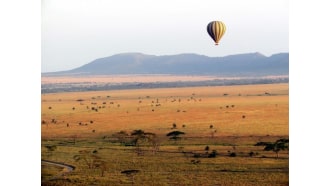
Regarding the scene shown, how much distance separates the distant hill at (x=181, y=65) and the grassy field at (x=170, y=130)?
180mm

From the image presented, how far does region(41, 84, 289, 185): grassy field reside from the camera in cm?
658

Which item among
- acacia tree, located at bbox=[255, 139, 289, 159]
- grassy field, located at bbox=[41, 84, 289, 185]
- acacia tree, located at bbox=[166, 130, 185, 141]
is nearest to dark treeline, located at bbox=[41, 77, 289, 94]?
grassy field, located at bbox=[41, 84, 289, 185]

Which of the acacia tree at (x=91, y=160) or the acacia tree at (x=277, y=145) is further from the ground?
the acacia tree at (x=277, y=145)

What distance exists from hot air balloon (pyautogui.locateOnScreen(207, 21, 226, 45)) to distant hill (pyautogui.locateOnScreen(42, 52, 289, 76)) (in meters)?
0.24

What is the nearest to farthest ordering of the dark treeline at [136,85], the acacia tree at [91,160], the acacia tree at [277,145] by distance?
the acacia tree at [277,145], the dark treeline at [136,85], the acacia tree at [91,160]

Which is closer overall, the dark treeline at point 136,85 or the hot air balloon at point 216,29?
the hot air balloon at point 216,29

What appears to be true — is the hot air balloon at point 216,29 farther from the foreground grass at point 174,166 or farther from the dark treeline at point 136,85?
the foreground grass at point 174,166

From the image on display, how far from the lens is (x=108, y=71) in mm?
6793

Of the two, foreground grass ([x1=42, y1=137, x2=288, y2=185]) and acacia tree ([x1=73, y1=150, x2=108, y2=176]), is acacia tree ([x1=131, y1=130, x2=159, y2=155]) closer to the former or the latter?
foreground grass ([x1=42, y1=137, x2=288, y2=185])

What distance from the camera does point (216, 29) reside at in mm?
6570

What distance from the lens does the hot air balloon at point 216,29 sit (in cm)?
655

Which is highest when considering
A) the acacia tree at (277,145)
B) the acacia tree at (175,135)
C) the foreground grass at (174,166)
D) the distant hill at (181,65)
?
the distant hill at (181,65)

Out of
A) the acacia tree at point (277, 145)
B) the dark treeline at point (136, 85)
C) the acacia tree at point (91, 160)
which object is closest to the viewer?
the acacia tree at point (277, 145)

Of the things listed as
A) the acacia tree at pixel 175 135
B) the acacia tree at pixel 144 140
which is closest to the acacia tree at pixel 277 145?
the acacia tree at pixel 175 135
